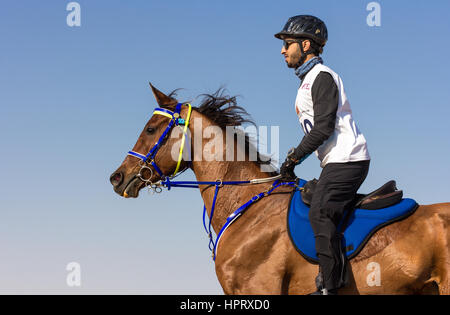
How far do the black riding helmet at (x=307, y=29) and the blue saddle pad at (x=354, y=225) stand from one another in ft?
8.17

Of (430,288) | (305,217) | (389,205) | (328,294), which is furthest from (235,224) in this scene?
(430,288)

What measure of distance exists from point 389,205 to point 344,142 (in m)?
1.07

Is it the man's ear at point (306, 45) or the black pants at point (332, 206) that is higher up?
the man's ear at point (306, 45)

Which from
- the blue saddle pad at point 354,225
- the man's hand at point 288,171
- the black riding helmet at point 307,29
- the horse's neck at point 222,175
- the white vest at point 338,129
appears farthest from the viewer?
the horse's neck at point 222,175

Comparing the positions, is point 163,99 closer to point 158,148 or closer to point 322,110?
point 158,148

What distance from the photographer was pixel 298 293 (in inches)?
280

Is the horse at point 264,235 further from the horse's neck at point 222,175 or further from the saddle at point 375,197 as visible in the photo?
the saddle at point 375,197

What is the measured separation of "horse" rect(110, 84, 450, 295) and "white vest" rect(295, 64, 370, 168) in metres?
0.95

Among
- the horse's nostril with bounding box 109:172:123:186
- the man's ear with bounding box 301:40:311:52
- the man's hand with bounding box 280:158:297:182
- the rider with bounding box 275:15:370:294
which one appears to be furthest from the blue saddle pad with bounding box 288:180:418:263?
the horse's nostril with bounding box 109:172:123:186

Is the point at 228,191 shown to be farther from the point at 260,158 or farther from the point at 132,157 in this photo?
the point at 132,157

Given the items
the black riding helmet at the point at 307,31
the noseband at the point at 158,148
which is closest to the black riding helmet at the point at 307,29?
the black riding helmet at the point at 307,31

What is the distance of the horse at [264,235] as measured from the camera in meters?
6.89

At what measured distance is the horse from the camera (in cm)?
689

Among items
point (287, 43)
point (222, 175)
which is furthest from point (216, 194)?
point (287, 43)
